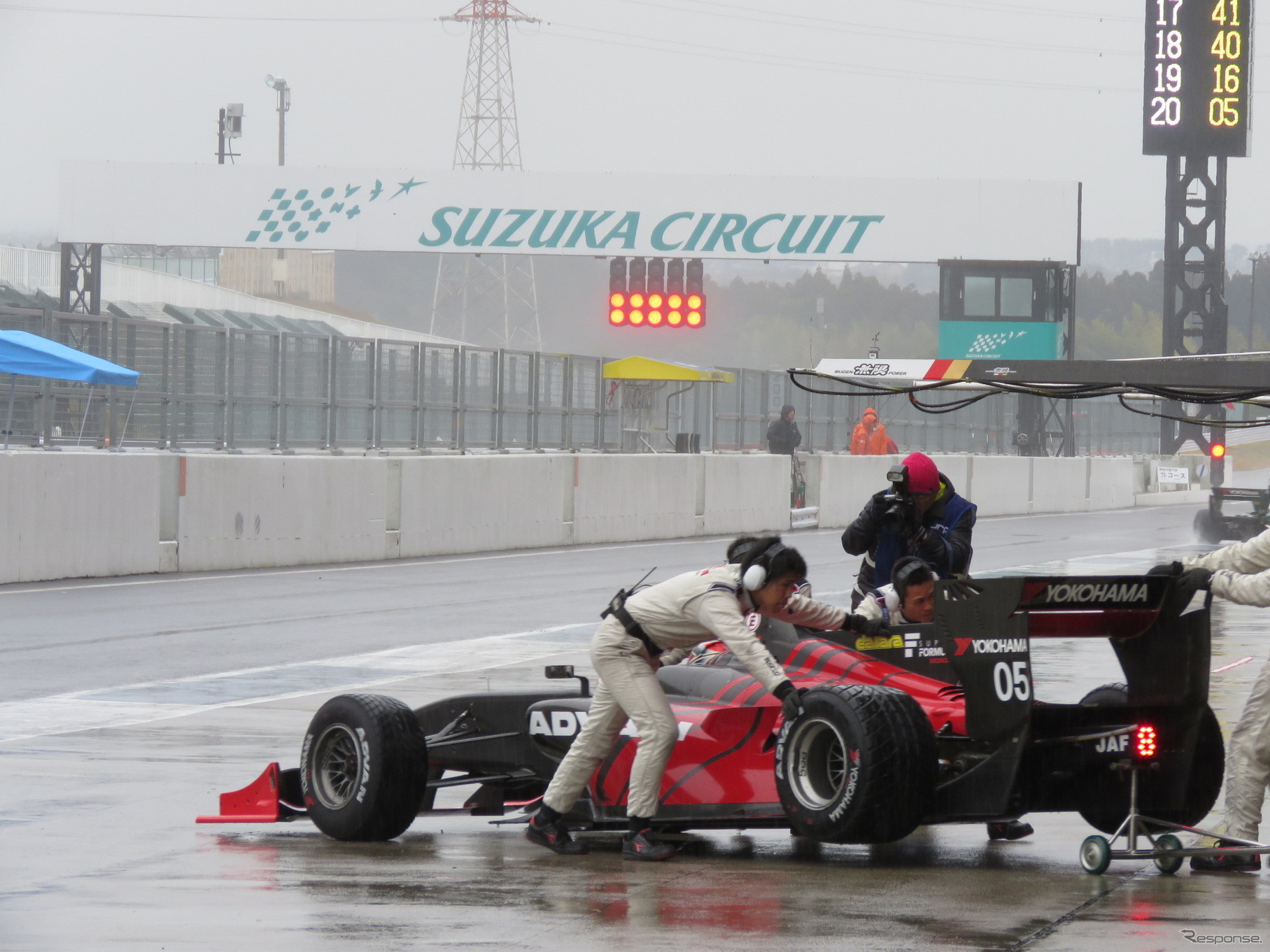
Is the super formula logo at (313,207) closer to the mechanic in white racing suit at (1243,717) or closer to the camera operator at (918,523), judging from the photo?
the camera operator at (918,523)

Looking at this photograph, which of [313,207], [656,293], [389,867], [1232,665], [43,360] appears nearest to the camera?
[389,867]

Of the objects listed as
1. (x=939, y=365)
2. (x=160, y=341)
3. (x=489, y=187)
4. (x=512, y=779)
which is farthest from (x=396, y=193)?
(x=512, y=779)

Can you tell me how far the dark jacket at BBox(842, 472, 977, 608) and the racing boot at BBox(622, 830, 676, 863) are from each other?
2.17 m

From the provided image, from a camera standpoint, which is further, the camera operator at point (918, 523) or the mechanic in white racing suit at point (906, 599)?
the camera operator at point (918, 523)

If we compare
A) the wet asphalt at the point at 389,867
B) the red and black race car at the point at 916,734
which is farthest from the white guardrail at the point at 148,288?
the red and black race car at the point at 916,734

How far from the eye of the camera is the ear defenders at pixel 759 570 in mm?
7309

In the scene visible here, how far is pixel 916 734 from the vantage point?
6.79 m

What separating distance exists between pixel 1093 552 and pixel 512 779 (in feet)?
67.6

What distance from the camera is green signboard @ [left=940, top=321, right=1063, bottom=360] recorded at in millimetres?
50438

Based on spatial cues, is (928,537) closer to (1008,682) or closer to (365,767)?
(1008,682)

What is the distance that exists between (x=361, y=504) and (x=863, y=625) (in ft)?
56.6

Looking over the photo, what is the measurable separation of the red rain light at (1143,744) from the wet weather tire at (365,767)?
9.15 ft

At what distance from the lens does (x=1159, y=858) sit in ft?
23.0
